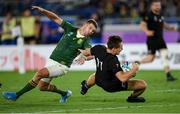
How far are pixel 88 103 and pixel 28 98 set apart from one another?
190 centimetres

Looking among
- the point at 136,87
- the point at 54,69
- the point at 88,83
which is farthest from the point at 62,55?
the point at 136,87

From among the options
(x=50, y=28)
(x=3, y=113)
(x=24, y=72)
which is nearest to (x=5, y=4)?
(x=50, y=28)

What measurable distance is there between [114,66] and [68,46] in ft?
4.74

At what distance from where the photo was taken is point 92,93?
55.8 feet

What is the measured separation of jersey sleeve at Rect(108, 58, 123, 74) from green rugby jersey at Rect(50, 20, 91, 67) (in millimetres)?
A: 1141

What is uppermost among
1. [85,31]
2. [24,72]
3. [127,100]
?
[85,31]

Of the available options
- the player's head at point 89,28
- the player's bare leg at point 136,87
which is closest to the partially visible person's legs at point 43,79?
the player's head at point 89,28

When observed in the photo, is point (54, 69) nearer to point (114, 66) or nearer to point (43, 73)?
point (43, 73)

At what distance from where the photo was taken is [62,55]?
14.5 m

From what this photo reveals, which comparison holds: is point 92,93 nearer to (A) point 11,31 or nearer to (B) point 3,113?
(B) point 3,113

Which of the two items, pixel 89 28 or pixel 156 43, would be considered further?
pixel 156 43

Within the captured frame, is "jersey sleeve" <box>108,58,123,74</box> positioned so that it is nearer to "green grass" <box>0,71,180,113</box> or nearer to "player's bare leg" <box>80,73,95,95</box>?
"green grass" <box>0,71,180,113</box>

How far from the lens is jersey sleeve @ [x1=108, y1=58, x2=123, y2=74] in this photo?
13.6m

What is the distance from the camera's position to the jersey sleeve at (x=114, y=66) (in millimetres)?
13602
